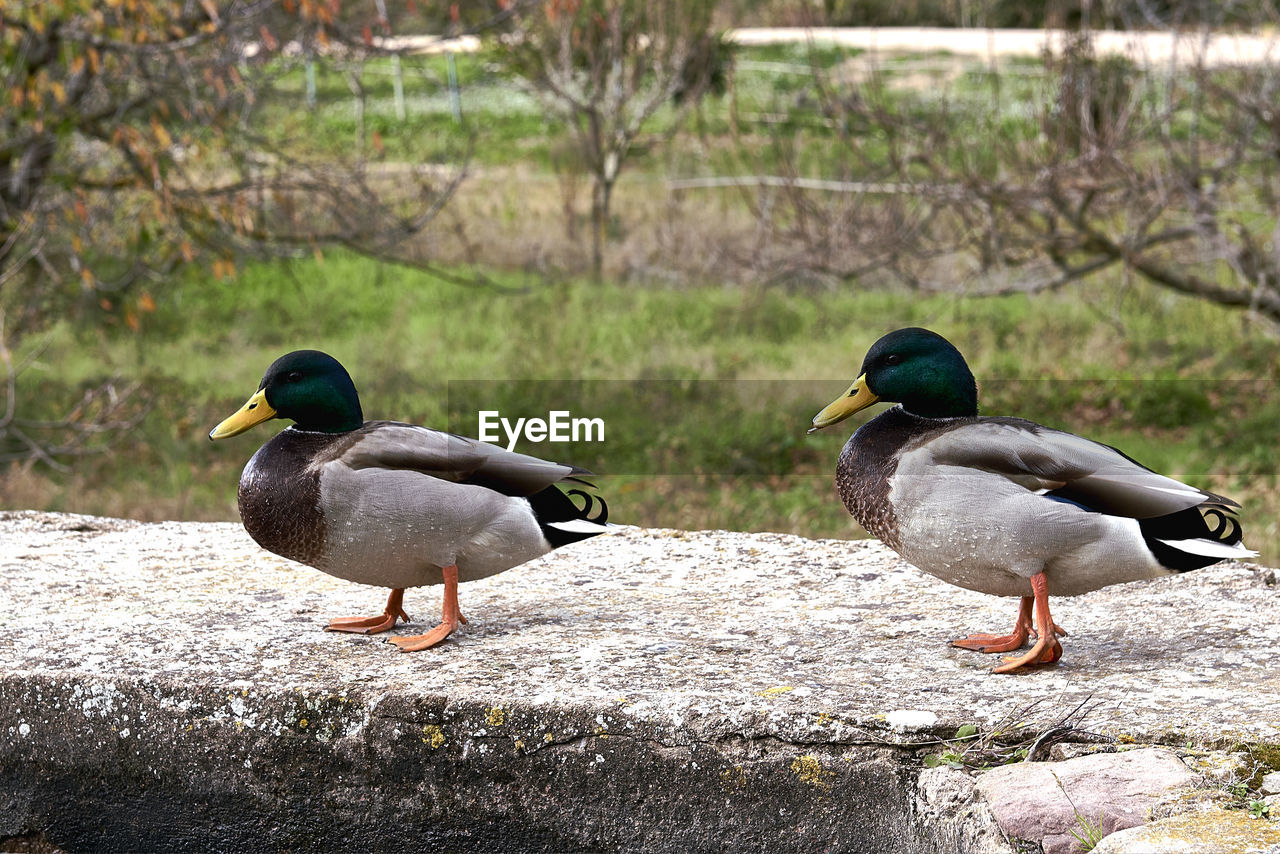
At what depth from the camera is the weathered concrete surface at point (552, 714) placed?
2797 mm

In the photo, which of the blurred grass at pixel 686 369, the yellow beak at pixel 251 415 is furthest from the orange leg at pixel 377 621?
the blurred grass at pixel 686 369

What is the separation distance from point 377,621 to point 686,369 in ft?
22.0

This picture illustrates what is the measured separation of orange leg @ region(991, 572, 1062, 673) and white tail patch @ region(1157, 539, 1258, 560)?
0.29 m

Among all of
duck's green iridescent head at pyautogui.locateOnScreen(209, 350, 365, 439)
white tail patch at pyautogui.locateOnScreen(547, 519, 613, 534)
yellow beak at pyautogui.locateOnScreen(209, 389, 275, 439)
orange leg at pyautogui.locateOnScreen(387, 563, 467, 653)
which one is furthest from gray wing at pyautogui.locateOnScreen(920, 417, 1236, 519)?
yellow beak at pyautogui.locateOnScreen(209, 389, 275, 439)

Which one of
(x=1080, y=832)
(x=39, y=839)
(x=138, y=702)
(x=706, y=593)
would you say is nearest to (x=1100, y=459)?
(x=1080, y=832)

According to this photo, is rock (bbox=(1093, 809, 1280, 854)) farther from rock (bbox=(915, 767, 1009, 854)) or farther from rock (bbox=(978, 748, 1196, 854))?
rock (bbox=(915, 767, 1009, 854))

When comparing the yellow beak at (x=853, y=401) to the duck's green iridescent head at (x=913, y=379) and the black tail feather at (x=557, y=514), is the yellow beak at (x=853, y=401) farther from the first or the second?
the black tail feather at (x=557, y=514)

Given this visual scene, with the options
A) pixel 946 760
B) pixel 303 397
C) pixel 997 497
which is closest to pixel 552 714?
pixel 946 760

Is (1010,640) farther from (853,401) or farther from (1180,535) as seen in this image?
(853,401)

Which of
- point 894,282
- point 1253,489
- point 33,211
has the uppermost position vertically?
point 33,211

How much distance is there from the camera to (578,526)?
325 centimetres

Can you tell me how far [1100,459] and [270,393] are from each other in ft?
6.22

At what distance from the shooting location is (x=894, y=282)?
38.7ft

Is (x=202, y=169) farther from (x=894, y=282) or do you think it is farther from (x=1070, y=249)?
(x=1070, y=249)
